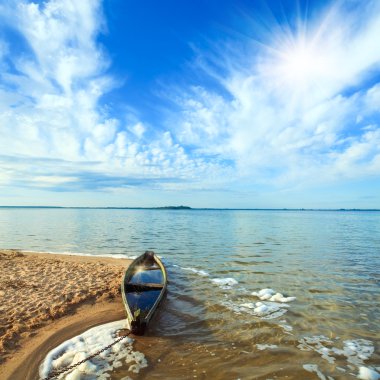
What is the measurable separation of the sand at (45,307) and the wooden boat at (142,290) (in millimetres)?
492

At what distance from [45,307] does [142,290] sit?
3581 mm

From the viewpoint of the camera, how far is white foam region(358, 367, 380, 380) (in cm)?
599

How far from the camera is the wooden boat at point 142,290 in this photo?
7.62 metres

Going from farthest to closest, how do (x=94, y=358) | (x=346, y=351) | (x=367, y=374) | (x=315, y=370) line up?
(x=346, y=351) < (x=94, y=358) < (x=315, y=370) < (x=367, y=374)

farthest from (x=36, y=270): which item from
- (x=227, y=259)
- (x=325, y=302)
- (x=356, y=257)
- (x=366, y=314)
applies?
(x=356, y=257)

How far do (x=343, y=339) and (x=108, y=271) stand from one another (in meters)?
11.1

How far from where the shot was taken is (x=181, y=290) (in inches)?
481

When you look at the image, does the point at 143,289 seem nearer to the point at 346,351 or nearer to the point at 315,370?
the point at 315,370

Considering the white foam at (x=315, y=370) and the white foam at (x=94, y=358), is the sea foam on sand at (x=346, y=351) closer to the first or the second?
the white foam at (x=315, y=370)

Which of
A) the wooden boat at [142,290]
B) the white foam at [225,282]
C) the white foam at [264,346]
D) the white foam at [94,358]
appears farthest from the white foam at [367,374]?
the white foam at [225,282]

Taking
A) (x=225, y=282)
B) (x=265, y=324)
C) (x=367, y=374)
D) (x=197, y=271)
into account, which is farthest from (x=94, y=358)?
(x=197, y=271)

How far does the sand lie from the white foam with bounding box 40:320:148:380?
11.8 inches

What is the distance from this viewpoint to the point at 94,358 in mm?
6512

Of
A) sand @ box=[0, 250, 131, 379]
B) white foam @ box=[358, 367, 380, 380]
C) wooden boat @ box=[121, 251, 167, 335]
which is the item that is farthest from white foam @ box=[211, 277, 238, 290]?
white foam @ box=[358, 367, 380, 380]
